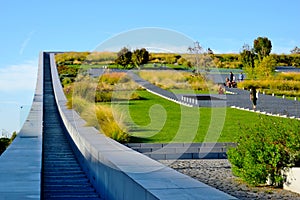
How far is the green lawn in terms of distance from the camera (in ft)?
49.9

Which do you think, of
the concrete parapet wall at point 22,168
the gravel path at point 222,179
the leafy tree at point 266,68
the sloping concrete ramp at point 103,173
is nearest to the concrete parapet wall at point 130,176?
the sloping concrete ramp at point 103,173

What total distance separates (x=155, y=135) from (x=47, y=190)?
23.2ft

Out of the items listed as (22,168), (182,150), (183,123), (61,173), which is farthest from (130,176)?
(183,123)

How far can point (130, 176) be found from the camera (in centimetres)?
651

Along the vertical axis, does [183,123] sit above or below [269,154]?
below

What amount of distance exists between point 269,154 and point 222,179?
3.66ft

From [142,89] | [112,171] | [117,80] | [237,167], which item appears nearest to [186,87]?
[142,89]

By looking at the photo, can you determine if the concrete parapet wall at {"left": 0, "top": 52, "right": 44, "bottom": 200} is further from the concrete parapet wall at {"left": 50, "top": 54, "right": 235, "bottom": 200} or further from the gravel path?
the gravel path

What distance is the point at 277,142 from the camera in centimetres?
972

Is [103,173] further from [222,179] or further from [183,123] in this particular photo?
[183,123]

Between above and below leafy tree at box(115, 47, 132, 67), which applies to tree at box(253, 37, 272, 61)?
above

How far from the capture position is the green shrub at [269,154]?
9.45 meters

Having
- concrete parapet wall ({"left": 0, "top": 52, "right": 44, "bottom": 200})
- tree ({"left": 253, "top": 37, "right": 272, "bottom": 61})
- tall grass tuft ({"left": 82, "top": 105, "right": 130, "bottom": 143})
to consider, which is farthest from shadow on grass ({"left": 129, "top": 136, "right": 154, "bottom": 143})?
tree ({"left": 253, "top": 37, "right": 272, "bottom": 61})

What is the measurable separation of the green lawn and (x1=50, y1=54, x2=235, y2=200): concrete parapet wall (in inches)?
113
